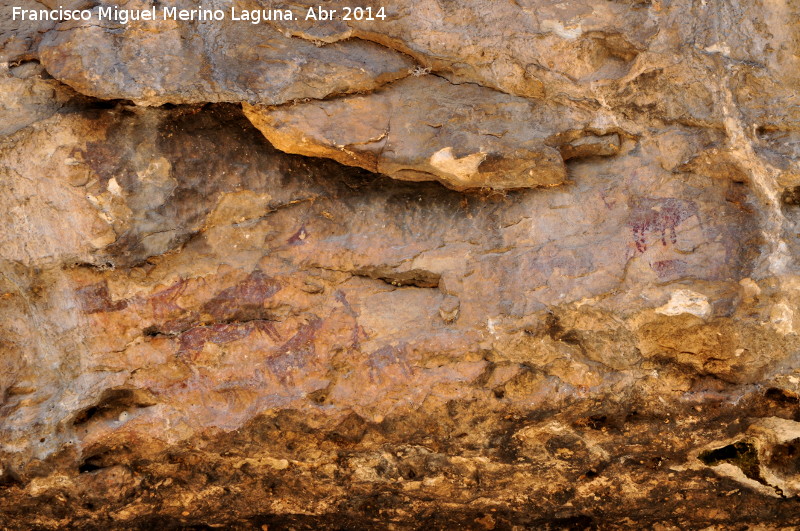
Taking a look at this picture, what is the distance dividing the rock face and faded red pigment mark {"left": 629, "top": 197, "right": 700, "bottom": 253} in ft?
0.04

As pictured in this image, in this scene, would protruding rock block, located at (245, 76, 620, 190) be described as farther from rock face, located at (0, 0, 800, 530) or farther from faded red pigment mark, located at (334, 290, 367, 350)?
faded red pigment mark, located at (334, 290, 367, 350)

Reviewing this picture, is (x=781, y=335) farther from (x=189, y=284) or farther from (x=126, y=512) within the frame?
(x=126, y=512)

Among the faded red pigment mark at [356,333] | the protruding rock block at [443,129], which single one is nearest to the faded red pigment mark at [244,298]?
the faded red pigment mark at [356,333]

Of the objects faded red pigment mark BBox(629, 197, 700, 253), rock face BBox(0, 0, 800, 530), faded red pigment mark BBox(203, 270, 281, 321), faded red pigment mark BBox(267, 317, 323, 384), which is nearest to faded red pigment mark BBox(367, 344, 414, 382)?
rock face BBox(0, 0, 800, 530)

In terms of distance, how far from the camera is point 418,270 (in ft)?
11.1

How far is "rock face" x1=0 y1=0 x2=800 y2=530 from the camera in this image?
10.1 ft

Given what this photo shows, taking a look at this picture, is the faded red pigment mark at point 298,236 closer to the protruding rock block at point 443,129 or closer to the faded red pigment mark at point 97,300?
the protruding rock block at point 443,129

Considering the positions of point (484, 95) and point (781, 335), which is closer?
point (781, 335)

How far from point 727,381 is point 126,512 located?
279 centimetres

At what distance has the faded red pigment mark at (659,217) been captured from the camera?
3.14 meters

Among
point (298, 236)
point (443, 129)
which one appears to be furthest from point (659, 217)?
point (298, 236)

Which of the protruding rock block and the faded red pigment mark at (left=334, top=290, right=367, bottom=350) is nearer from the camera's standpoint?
the protruding rock block

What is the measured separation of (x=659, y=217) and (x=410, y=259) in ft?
3.50

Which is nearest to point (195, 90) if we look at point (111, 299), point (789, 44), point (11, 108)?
point (11, 108)
